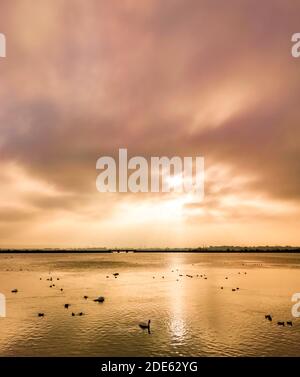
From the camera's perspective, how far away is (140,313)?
176 ft

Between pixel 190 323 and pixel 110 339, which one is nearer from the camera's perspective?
pixel 110 339

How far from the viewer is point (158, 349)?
36.5m

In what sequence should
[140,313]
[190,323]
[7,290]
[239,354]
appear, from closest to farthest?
[239,354], [190,323], [140,313], [7,290]

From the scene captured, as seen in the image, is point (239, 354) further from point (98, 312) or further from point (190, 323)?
point (98, 312)

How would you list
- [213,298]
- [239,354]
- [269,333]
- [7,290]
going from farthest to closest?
[7,290] → [213,298] → [269,333] → [239,354]

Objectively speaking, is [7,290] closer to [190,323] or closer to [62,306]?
[62,306]

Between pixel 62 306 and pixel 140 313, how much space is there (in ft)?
47.4

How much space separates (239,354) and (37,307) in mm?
36552

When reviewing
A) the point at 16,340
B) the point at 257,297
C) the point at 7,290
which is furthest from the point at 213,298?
the point at 7,290

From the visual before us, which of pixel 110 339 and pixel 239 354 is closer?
pixel 239 354
